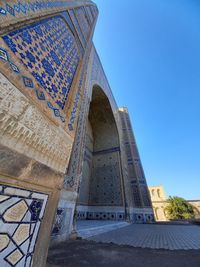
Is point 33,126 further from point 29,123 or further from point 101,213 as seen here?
point 101,213

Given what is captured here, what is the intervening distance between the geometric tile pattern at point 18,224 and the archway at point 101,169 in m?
4.47

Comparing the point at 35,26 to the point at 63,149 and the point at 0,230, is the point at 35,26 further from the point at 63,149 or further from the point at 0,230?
the point at 0,230

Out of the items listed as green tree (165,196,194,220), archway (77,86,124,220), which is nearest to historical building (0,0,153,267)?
archway (77,86,124,220)

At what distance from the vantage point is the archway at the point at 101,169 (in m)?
4.98

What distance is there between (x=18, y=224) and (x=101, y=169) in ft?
18.2

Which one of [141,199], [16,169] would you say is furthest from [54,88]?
[141,199]

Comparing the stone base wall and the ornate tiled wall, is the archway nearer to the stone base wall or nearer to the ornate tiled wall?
the stone base wall

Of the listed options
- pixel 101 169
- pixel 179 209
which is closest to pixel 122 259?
pixel 101 169

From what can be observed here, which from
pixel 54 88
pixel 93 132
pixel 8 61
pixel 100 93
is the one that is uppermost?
pixel 100 93

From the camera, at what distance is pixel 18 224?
1.64 feet

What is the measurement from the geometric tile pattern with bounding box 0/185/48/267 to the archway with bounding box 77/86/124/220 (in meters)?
4.47

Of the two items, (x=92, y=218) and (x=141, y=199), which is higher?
(x=141, y=199)

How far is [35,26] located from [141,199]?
6.28 metres

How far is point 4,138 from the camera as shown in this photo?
479 mm
